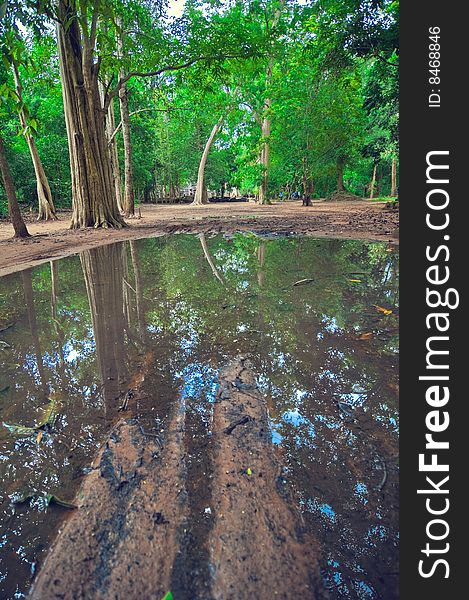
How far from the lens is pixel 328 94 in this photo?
19.1m

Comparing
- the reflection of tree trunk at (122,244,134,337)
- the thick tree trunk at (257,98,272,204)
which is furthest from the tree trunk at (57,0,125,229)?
the thick tree trunk at (257,98,272,204)

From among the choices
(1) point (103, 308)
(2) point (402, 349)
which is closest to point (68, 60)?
(1) point (103, 308)

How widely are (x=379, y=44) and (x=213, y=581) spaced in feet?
42.3

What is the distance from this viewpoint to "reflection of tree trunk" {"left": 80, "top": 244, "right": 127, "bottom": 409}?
102 inches

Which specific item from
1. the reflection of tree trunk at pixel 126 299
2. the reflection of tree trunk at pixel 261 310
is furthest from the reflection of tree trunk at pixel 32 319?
the reflection of tree trunk at pixel 261 310

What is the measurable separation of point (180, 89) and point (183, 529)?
2421 centimetres

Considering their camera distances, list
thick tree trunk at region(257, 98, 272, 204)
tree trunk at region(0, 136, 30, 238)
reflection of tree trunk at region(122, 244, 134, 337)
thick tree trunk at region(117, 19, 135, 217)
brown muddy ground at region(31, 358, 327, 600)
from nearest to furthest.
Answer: brown muddy ground at region(31, 358, 327, 600) < reflection of tree trunk at region(122, 244, 134, 337) < tree trunk at region(0, 136, 30, 238) < thick tree trunk at region(117, 19, 135, 217) < thick tree trunk at region(257, 98, 272, 204)

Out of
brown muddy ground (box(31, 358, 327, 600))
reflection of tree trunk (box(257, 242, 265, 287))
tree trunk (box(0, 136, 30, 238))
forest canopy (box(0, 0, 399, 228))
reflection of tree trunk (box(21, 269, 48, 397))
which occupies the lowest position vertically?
brown muddy ground (box(31, 358, 327, 600))

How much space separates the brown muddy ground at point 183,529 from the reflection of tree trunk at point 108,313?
2.26 ft

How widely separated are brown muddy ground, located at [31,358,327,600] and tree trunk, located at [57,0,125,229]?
35.9 feet

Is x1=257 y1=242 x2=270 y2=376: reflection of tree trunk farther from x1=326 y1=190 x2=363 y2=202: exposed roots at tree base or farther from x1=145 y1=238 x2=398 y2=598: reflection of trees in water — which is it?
x1=326 y1=190 x2=363 y2=202: exposed roots at tree base

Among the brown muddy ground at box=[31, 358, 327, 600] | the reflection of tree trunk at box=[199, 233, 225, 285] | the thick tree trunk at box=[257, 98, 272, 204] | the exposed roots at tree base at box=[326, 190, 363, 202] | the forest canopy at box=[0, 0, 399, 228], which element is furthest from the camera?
the exposed roots at tree base at box=[326, 190, 363, 202]

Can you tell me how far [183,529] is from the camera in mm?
1373

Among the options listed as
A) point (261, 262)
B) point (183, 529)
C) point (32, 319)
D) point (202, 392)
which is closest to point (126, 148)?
point (261, 262)
